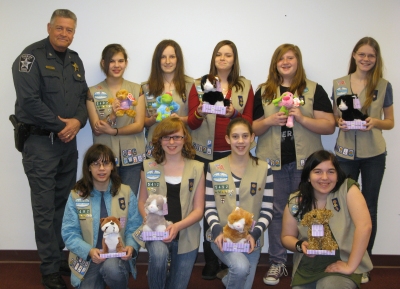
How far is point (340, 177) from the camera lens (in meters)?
2.68

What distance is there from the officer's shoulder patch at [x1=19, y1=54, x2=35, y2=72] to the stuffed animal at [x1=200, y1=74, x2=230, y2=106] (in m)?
1.36

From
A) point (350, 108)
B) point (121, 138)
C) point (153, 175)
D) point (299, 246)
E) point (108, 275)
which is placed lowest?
point (108, 275)

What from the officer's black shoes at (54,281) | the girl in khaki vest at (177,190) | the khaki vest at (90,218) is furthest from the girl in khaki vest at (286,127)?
the officer's black shoes at (54,281)

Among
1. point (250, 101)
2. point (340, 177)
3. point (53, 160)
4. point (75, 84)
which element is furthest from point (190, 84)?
Answer: point (340, 177)

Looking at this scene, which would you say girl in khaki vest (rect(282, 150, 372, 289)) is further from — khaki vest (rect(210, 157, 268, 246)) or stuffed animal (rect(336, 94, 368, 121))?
stuffed animal (rect(336, 94, 368, 121))

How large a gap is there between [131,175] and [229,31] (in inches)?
65.4

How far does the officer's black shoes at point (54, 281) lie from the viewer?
10.9 ft

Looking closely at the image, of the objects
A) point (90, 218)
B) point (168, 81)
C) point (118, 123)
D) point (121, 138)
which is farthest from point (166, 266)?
point (168, 81)

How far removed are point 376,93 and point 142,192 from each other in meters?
2.09

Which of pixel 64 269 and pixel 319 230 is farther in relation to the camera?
pixel 64 269

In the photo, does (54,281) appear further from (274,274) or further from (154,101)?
(274,274)

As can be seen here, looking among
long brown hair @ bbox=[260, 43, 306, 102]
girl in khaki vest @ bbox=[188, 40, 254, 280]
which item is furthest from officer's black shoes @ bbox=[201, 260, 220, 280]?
long brown hair @ bbox=[260, 43, 306, 102]

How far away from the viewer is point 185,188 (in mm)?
2963

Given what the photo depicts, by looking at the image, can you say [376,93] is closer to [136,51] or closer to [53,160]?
[136,51]
